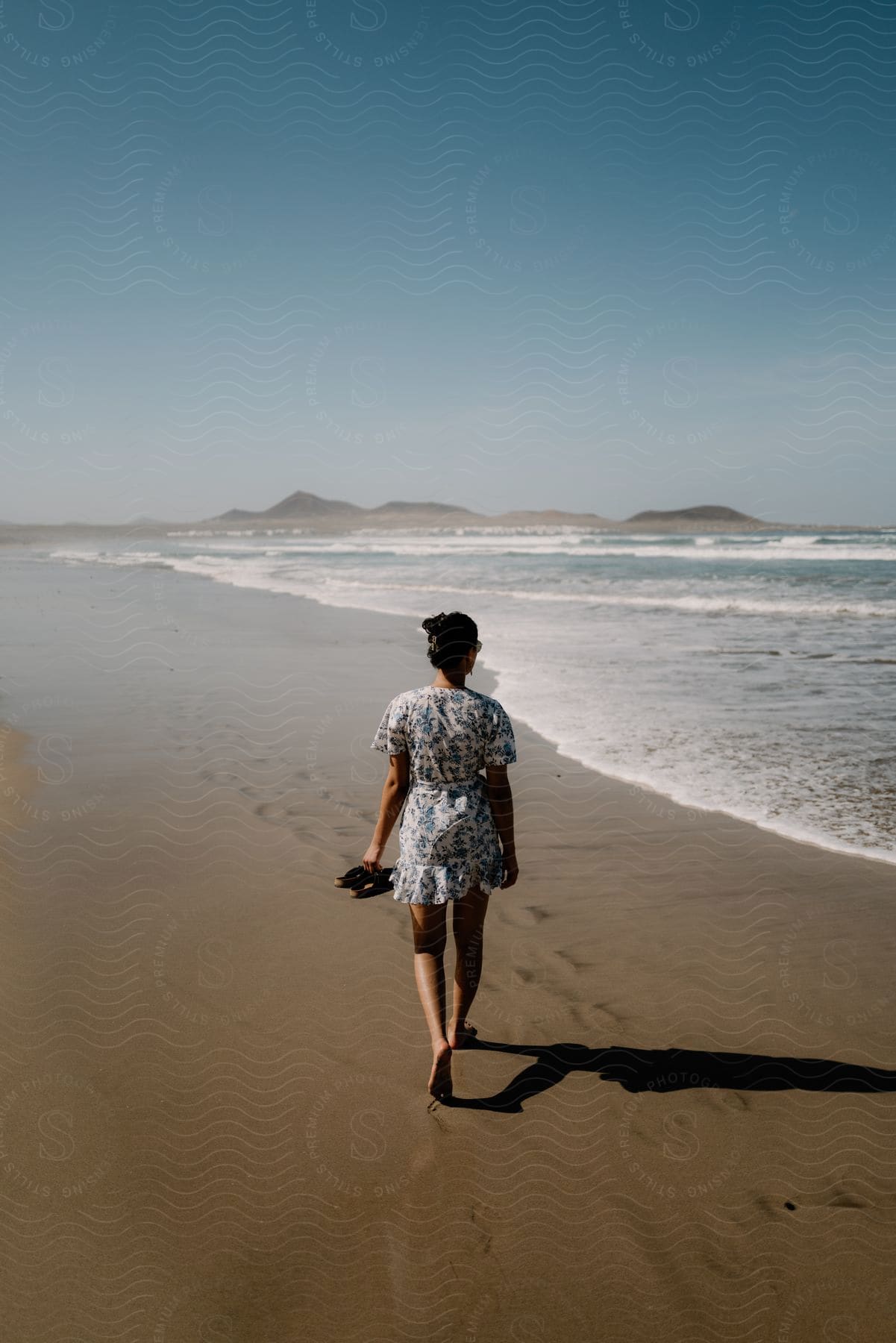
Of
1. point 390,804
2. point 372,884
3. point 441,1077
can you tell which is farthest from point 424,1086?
point 390,804

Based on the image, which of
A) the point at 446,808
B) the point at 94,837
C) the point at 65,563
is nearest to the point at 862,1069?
the point at 446,808

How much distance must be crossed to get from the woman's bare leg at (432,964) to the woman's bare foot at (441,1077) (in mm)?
Answer: 34

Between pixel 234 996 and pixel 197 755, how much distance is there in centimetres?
361

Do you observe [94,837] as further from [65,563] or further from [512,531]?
[512,531]

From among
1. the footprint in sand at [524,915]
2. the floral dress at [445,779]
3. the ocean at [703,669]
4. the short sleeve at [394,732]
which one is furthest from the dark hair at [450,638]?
the ocean at [703,669]

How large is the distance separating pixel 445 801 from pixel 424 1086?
1.05 metres

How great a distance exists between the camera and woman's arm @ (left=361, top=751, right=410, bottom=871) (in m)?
3.20

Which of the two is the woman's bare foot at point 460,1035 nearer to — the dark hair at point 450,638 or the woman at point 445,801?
the woman at point 445,801

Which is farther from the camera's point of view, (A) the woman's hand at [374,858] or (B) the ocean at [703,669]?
(B) the ocean at [703,669]

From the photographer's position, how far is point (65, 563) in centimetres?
3250

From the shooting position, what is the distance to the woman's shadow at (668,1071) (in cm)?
310

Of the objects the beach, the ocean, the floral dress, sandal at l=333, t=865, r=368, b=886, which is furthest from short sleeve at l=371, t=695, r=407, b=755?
the ocean

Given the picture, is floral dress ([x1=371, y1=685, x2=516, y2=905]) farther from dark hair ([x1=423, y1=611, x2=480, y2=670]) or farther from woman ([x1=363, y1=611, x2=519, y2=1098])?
dark hair ([x1=423, y1=611, x2=480, y2=670])

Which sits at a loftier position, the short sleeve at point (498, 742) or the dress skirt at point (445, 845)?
the short sleeve at point (498, 742)
